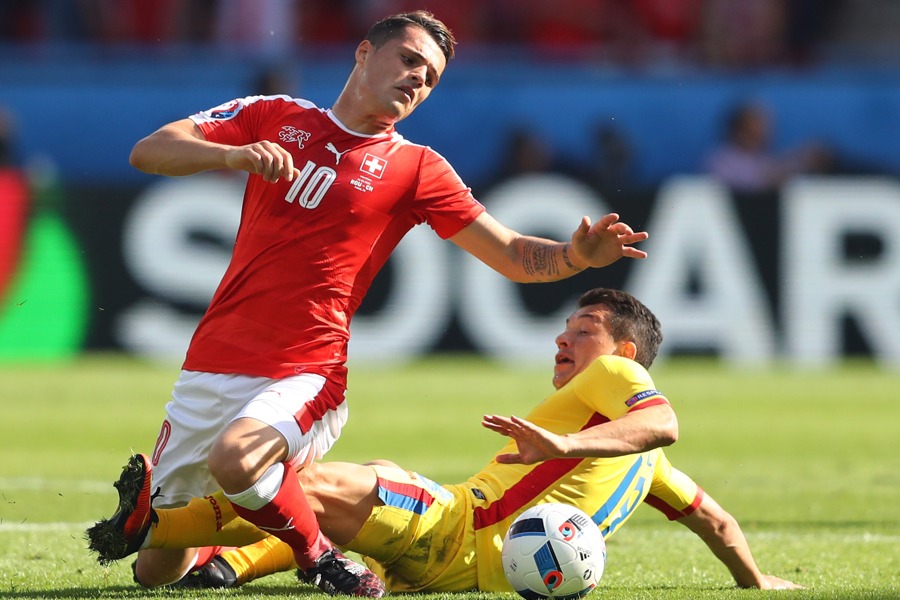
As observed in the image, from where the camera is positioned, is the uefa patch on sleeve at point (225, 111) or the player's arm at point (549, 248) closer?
the player's arm at point (549, 248)

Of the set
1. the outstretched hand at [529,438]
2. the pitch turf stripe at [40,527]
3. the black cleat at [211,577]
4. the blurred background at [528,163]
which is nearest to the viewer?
the outstretched hand at [529,438]

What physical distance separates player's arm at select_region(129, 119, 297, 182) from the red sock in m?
0.97

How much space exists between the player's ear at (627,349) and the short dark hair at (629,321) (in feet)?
0.05

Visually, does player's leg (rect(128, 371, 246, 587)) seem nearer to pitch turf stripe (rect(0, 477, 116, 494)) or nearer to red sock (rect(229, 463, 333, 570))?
red sock (rect(229, 463, 333, 570))

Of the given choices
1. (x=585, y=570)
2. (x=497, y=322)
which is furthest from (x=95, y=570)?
(x=497, y=322)

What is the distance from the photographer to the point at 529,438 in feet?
14.3

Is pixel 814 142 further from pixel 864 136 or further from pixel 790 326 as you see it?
pixel 790 326

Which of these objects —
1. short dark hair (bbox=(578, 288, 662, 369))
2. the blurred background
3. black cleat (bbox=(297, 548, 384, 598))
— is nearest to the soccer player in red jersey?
black cleat (bbox=(297, 548, 384, 598))

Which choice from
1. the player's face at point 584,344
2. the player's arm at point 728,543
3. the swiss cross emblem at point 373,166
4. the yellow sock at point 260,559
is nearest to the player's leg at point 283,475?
the yellow sock at point 260,559

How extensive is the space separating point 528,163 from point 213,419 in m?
10.3

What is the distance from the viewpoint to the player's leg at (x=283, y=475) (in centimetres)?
459

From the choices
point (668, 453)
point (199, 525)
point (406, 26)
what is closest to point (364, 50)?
point (406, 26)

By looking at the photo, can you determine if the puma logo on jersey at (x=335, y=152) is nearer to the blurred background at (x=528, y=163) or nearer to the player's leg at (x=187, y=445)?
the player's leg at (x=187, y=445)

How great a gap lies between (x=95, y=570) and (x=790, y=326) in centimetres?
975
